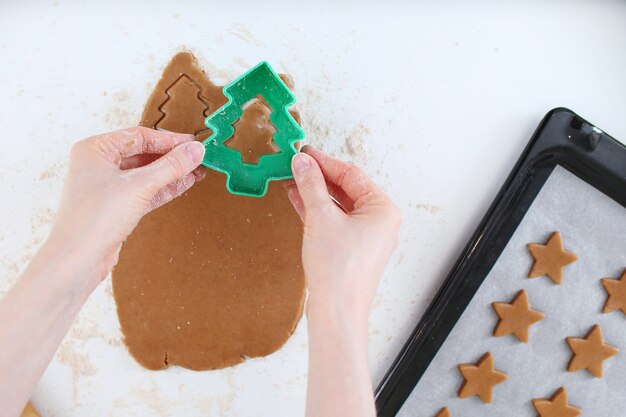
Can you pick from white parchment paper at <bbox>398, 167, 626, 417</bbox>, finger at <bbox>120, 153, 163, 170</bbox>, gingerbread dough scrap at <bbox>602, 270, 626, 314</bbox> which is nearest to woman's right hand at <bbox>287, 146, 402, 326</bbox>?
finger at <bbox>120, 153, 163, 170</bbox>

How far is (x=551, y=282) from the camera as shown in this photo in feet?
3.60

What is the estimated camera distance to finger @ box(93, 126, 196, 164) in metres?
0.84

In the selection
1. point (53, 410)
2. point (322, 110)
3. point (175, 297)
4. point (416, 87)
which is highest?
point (416, 87)

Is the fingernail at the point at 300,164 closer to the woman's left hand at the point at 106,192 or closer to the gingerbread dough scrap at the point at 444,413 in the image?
the woman's left hand at the point at 106,192

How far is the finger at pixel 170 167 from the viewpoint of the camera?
82 centimetres

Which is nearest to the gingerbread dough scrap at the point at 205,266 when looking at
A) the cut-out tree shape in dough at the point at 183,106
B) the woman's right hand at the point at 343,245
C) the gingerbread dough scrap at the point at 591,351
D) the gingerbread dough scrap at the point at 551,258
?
the cut-out tree shape in dough at the point at 183,106

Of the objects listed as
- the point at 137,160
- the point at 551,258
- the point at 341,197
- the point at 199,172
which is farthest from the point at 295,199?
the point at 551,258

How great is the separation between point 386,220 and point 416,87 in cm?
39

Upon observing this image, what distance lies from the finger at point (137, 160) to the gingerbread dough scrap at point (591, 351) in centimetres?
95

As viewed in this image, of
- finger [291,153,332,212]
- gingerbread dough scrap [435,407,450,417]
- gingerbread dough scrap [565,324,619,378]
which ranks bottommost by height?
gingerbread dough scrap [435,407,450,417]

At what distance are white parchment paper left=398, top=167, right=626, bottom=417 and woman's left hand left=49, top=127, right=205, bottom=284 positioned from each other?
2.27ft

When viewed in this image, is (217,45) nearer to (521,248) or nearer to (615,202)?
(521,248)

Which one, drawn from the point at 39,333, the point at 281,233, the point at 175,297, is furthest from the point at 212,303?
the point at 39,333

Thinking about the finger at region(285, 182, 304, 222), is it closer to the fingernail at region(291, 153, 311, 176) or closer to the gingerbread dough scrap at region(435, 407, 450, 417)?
the fingernail at region(291, 153, 311, 176)
